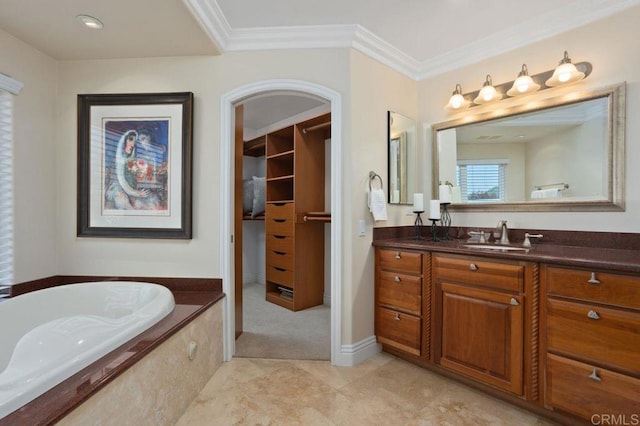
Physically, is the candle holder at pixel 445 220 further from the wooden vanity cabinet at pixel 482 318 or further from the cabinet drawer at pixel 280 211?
the cabinet drawer at pixel 280 211

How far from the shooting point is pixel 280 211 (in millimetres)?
3656

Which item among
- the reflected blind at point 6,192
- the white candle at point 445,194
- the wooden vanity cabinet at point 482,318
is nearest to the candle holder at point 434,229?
the white candle at point 445,194

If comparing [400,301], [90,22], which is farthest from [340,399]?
[90,22]

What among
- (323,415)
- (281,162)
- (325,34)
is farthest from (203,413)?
(281,162)

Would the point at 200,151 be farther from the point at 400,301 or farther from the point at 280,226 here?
the point at 400,301

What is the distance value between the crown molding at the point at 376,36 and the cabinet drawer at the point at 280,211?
172 cm

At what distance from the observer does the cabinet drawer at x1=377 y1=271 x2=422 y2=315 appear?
6.94ft

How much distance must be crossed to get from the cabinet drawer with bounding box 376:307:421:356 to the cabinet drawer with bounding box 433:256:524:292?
419 mm

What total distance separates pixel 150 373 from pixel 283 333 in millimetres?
1520

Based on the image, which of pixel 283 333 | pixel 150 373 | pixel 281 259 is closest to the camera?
pixel 150 373

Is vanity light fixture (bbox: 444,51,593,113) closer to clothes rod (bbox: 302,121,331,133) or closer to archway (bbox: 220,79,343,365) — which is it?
archway (bbox: 220,79,343,365)

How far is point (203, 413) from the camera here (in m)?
1.67

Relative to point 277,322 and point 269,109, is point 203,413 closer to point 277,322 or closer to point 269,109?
point 277,322

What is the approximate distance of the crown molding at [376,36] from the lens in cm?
188
